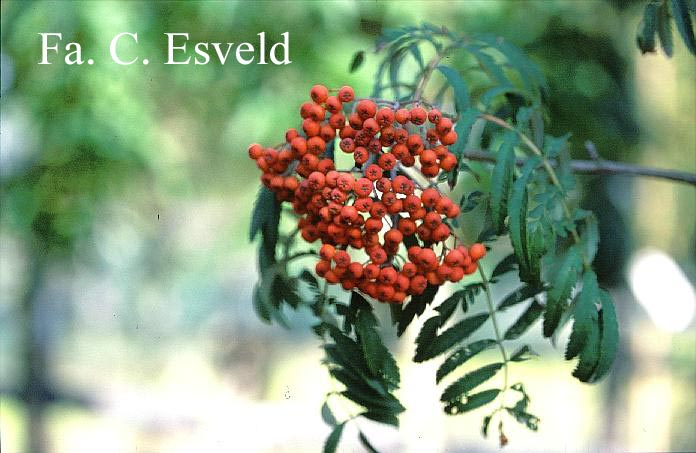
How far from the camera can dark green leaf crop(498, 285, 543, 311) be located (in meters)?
0.94

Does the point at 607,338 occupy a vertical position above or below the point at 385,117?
below

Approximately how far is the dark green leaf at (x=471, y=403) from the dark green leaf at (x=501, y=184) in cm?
21

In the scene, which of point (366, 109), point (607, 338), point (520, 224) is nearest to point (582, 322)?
point (607, 338)

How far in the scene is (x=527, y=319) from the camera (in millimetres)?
989

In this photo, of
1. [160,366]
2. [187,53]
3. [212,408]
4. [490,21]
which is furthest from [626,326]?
[160,366]

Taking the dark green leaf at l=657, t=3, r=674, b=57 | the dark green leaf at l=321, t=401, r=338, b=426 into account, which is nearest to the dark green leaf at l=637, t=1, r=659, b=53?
the dark green leaf at l=657, t=3, r=674, b=57

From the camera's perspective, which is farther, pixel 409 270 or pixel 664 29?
pixel 664 29

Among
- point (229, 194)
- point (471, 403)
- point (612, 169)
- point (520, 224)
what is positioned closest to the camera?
point (520, 224)

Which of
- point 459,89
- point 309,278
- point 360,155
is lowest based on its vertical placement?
point 309,278

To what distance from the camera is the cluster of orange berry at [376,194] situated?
89 centimetres

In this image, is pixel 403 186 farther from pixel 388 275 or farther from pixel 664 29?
pixel 664 29

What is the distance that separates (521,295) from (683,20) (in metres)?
0.37

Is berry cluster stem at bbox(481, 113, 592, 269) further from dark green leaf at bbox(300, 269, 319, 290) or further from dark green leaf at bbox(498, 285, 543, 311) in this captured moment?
dark green leaf at bbox(300, 269, 319, 290)

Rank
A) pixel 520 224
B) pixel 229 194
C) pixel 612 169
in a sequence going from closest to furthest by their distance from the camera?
1. pixel 520 224
2. pixel 612 169
3. pixel 229 194
